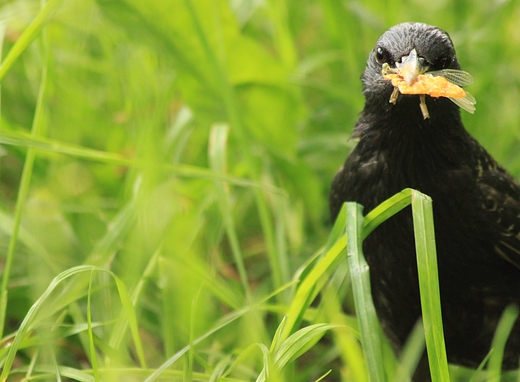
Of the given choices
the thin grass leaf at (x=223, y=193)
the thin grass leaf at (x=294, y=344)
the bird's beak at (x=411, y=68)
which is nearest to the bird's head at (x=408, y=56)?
the bird's beak at (x=411, y=68)

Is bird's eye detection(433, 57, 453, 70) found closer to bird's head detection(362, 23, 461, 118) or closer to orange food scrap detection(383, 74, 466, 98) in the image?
bird's head detection(362, 23, 461, 118)

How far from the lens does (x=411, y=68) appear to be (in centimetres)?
209

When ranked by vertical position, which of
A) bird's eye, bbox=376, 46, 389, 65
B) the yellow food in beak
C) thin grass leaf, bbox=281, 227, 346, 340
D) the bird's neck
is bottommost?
thin grass leaf, bbox=281, 227, 346, 340

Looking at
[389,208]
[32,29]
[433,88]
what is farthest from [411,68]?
[32,29]

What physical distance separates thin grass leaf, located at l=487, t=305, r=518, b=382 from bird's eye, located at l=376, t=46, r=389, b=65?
0.94 meters

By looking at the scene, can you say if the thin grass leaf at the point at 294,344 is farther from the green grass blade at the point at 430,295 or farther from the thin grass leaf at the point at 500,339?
the thin grass leaf at the point at 500,339

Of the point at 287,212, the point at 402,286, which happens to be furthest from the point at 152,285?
the point at 402,286

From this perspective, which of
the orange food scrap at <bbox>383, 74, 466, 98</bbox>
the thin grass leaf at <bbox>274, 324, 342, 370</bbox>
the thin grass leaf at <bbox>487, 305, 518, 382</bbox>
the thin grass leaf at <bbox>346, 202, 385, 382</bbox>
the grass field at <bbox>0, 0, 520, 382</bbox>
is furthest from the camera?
the thin grass leaf at <bbox>487, 305, 518, 382</bbox>

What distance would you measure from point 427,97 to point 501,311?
0.82m

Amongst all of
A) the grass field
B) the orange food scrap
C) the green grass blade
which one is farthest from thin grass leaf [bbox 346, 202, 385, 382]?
the orange food scrap

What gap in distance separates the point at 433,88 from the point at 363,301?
615 mm

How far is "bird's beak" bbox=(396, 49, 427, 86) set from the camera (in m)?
2.06

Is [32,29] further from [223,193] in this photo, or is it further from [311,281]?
[311,281]

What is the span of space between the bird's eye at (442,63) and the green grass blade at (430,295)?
0.54 metres
